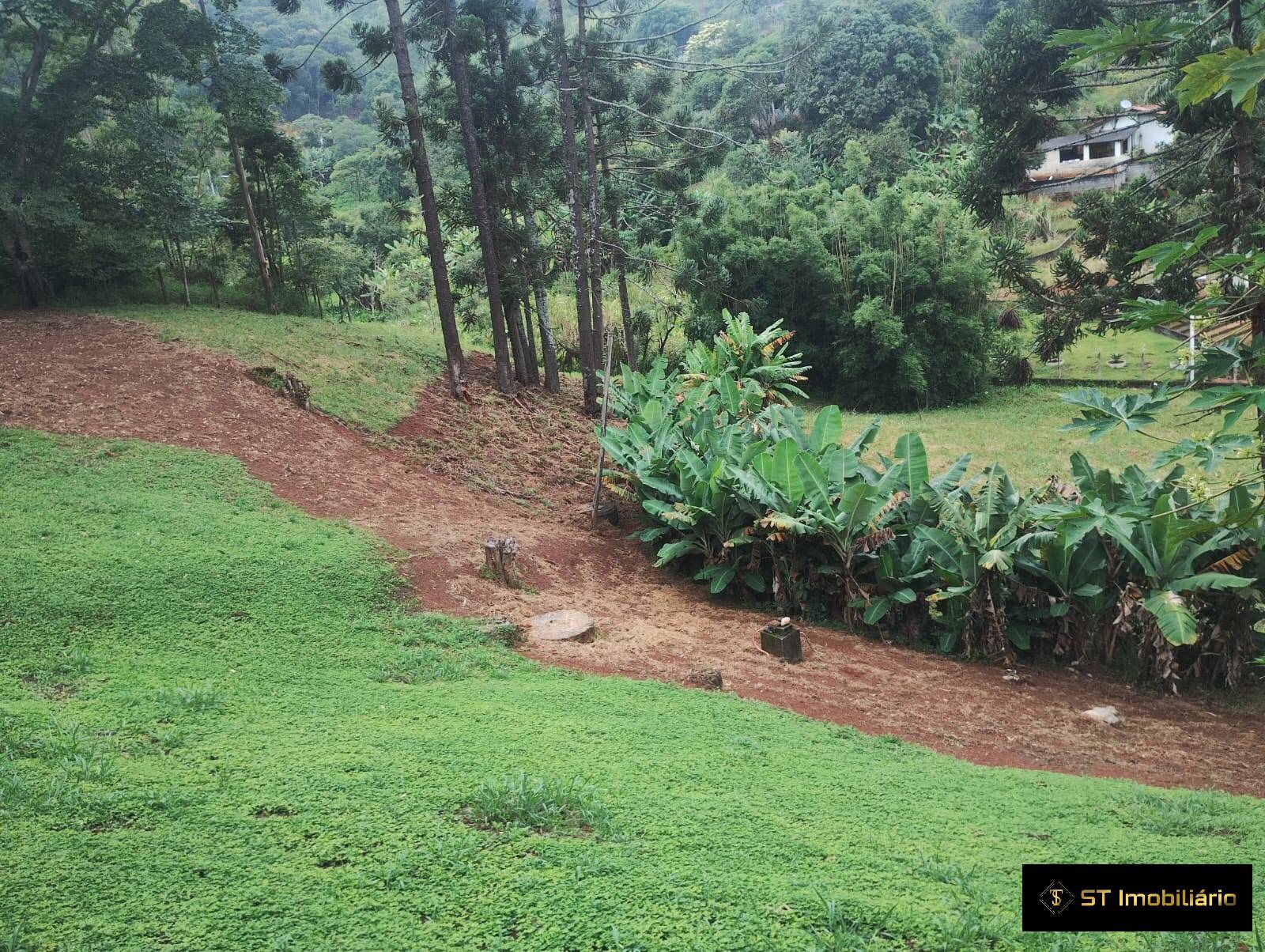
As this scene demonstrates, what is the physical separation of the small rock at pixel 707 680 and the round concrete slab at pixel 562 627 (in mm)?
1230

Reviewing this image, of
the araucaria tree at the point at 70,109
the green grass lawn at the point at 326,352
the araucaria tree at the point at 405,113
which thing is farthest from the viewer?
the araucaria tree at the point at 405,113

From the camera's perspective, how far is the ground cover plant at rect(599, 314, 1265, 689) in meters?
7.59

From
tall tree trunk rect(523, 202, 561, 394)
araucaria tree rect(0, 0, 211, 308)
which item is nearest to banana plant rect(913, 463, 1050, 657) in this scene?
tall tree trunk rect(523, 202, 561, 394)

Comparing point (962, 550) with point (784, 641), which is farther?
point (962, 550)

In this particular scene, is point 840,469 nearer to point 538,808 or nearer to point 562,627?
point 562,627

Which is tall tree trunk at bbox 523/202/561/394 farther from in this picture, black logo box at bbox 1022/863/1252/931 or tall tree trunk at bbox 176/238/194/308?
black logo box at bbox 1022/863/1252/931

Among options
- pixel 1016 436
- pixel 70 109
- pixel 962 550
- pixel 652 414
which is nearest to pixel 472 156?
pixel 70 109

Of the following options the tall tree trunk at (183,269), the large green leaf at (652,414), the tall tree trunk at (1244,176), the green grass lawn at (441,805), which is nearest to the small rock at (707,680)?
the green grass lawn at (441,805)

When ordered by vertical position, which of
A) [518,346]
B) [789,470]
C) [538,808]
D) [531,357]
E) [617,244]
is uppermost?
[617,244]

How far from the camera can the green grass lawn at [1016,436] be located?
17328 millimetres

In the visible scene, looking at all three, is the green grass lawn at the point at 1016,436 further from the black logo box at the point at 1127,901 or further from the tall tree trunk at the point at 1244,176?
the black logo box at the point at 1127,901

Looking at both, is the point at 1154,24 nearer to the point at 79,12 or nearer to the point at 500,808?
the point at 500,808

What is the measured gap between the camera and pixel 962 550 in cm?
842

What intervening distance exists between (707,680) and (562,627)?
63.0 inches
